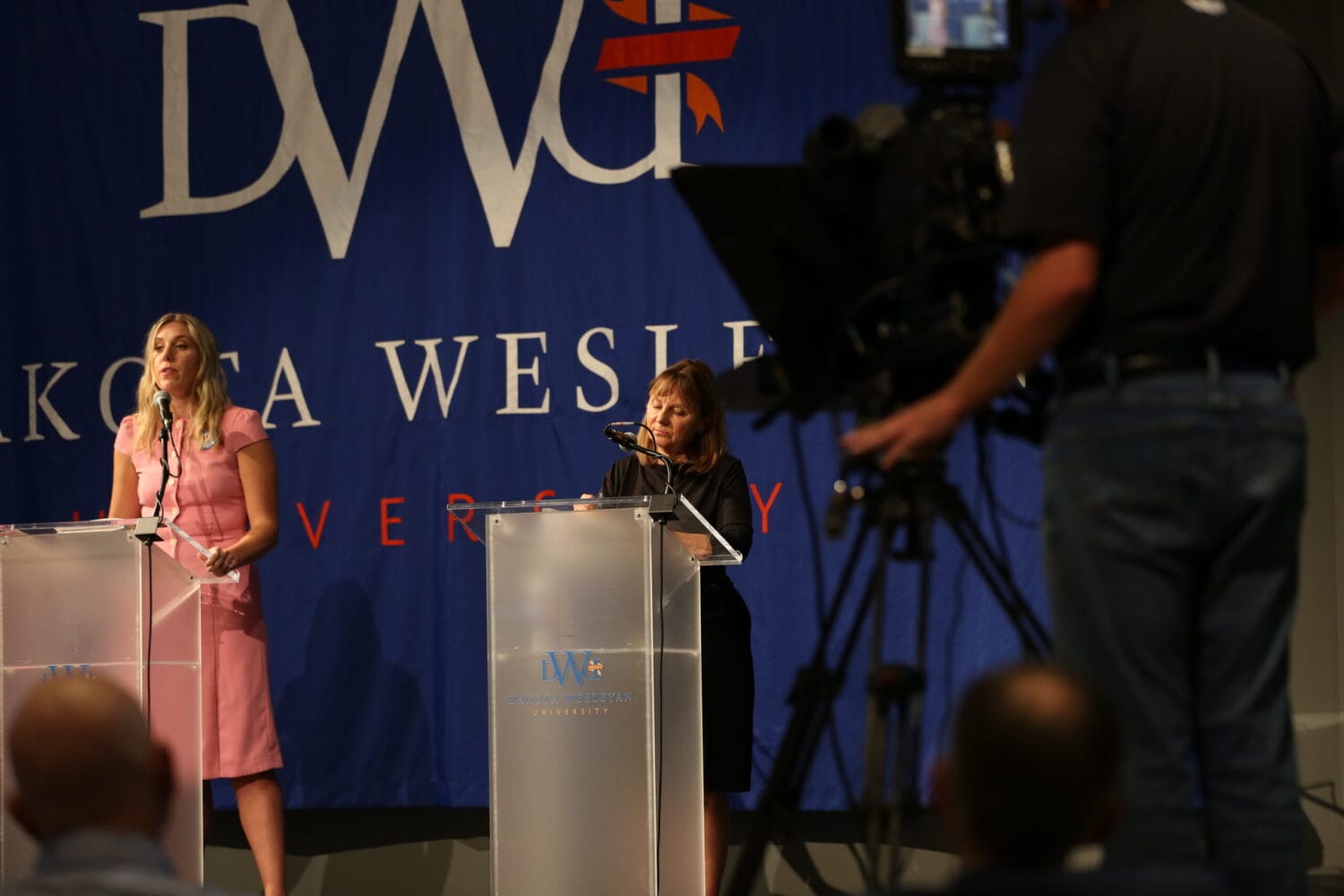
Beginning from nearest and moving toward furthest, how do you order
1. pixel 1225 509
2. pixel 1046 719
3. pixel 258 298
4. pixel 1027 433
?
pixel 1046 719 → pixel 1225 509 → pixel 1027 433 → pixel 258 298

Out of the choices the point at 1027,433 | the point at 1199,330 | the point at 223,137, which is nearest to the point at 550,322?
the point at 223,137

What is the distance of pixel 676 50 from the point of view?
4742 millimetres

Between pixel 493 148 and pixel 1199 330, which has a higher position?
pixel 493 148

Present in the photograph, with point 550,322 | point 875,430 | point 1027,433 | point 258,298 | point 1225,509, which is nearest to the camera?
point 1225,509

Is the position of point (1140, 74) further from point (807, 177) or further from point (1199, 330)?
point (807, 177)

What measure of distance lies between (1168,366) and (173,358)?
304cm

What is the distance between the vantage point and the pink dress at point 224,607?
396 centimetres

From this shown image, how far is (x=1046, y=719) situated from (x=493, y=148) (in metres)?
4.06

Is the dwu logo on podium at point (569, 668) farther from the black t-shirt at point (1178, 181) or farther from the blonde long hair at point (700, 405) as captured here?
the black t-shirt at point (1178, 181)

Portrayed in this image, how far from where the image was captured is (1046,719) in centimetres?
113

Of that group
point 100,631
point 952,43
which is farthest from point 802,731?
point 100,631

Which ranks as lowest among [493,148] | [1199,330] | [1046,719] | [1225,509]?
[1046,719]

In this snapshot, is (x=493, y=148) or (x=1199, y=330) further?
(x=493, y=148)

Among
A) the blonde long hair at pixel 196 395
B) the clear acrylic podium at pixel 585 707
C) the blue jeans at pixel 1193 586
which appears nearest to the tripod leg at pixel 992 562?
the blue jeans at pixel 1193 586
